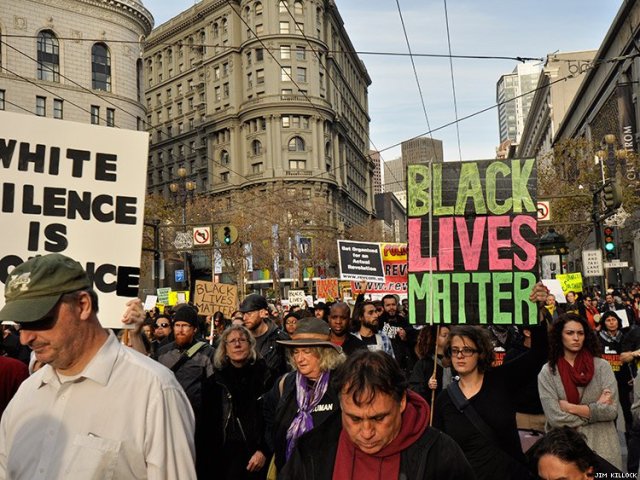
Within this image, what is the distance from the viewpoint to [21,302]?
7.75 ft

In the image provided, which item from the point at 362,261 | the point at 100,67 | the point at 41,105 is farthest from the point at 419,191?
the point at 100,67

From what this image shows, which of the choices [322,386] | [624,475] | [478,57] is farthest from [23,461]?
[478,57]

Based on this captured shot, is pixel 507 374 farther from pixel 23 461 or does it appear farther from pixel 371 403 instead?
pixel 23 461

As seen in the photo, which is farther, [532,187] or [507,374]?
[532,187]

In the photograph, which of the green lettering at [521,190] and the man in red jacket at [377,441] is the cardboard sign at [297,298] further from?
the man in red jacket at [377,441]

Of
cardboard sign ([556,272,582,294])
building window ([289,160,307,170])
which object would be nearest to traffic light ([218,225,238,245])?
cardboard sign ([556,272,582,294])

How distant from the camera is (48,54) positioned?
48906 millimetres

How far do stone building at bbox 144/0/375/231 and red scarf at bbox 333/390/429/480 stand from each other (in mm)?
66554

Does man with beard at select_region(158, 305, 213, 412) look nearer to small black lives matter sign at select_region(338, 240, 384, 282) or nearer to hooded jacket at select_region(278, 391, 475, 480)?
hooded jacket at select_region(278, 391, 475, 480)

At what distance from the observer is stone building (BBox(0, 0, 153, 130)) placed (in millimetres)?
46750

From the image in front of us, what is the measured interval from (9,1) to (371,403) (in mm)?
50864

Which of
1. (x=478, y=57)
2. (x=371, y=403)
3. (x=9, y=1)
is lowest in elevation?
(x=371, y=403)

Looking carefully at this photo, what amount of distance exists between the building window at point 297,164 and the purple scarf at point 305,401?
73.7 meters

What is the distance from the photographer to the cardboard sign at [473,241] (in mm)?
5816
